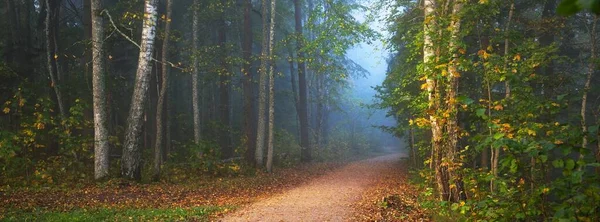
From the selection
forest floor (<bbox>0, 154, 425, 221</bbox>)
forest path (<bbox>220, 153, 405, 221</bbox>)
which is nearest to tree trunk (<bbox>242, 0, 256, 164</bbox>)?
forest floor (<bbox>0, 154, 425, 221</bbox>)

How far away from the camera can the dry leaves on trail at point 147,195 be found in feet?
31.2

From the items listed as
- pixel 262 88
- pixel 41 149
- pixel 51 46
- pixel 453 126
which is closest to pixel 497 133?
pixel 453 126

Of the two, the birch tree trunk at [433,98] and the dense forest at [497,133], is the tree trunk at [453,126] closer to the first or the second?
the dense forest at [497,133]

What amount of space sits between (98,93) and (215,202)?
5.48m

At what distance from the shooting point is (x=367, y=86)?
96.1 metres

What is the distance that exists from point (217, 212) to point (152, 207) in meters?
1.85

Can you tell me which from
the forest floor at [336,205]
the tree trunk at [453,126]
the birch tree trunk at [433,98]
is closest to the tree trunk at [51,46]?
the forest floor at [336,205]

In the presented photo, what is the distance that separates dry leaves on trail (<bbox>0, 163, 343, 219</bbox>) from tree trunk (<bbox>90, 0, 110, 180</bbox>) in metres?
0.89

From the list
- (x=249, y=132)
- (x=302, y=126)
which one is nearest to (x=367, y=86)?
(x=302, y=126)

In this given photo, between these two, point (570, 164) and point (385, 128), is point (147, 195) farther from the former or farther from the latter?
point (385, 128)

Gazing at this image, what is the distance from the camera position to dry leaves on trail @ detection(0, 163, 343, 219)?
951 cm

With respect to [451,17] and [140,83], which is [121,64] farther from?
[451,17]

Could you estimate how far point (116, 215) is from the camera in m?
8.59

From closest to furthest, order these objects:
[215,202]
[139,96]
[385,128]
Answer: [215,202], [139,96], [385,128]
